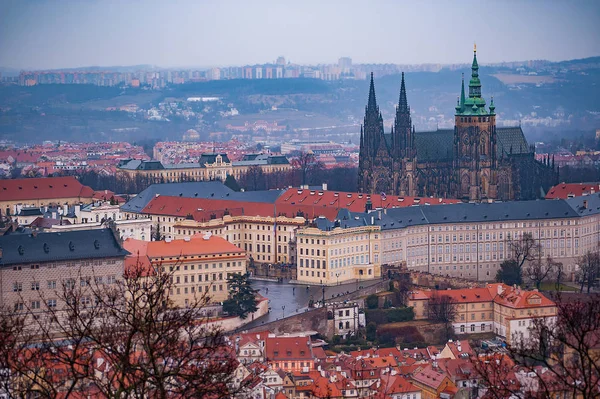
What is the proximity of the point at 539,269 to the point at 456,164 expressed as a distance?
77.7 feet

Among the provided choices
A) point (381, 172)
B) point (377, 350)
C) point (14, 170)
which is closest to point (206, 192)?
point (381, 172)

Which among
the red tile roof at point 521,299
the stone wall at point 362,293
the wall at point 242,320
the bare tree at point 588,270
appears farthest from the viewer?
the bare tree at point 588,270

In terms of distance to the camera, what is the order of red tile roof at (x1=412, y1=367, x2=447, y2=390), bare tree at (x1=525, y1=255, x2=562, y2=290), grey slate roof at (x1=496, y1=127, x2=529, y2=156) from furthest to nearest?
grey slate roof at (x1=496, y1=127, x2=529, y2=156), bare tree at (x1=525, y1=255, x2=562, y2=290), red tile roof at (x1=412, y1=367, x2=447, y2=390)

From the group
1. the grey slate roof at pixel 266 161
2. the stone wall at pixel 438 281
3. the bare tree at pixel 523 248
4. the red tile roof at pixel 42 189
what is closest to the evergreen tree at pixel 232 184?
the red tile roof at pixel 42 189

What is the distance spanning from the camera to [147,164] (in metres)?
128

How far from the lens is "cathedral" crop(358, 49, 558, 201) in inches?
3866

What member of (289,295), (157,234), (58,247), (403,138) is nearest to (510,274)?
(289,295)

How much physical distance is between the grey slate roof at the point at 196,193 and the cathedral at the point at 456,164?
10.1 meters

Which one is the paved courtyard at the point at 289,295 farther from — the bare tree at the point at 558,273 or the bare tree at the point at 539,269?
the bare tree at the point at 558,273

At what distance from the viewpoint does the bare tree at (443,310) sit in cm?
6531

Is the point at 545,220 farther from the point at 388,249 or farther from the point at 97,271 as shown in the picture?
the point at 97,271

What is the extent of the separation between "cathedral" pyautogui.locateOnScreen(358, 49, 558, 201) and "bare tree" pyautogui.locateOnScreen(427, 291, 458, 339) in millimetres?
30670

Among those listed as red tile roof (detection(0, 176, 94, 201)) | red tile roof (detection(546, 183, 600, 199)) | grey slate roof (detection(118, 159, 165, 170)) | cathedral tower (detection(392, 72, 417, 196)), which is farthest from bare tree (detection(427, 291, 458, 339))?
grey slate roof (detection(118, 159, 165, 170))

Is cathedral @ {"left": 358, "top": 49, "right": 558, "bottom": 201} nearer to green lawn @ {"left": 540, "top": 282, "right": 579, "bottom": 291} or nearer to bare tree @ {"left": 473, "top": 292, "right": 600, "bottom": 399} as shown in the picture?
green lawn @ {"left": 540, "top": 282, "right": 579, "bottom": 291}
